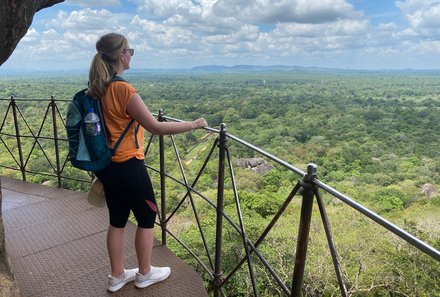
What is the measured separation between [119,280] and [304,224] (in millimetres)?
1589

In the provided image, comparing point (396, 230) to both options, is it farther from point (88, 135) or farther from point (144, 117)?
point (88, 135)

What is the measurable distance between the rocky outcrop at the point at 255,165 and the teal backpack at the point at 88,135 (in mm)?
39962

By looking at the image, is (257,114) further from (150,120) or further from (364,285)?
(150,120)

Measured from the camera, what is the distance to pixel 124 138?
86.1 inches

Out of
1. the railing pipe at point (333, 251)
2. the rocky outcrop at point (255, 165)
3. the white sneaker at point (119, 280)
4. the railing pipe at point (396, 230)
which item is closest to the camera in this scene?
the railing pipe at point (396, 230)

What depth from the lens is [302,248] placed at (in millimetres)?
1679

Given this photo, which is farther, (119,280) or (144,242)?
(119,280)

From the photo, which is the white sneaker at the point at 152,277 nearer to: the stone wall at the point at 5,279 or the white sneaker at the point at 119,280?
the white sneaker at the point at 119,280

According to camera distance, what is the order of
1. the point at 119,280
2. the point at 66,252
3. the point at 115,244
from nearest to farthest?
the point at 115,244
the point at 119,280
the point at 66,252

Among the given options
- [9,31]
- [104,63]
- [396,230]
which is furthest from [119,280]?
[396,230]

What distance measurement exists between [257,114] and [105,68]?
74843mm

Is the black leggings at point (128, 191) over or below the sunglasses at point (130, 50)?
below

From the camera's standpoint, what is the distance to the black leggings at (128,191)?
7.23ft

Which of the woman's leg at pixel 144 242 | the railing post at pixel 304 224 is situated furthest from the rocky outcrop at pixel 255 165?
the railing post at pixel 304 224
